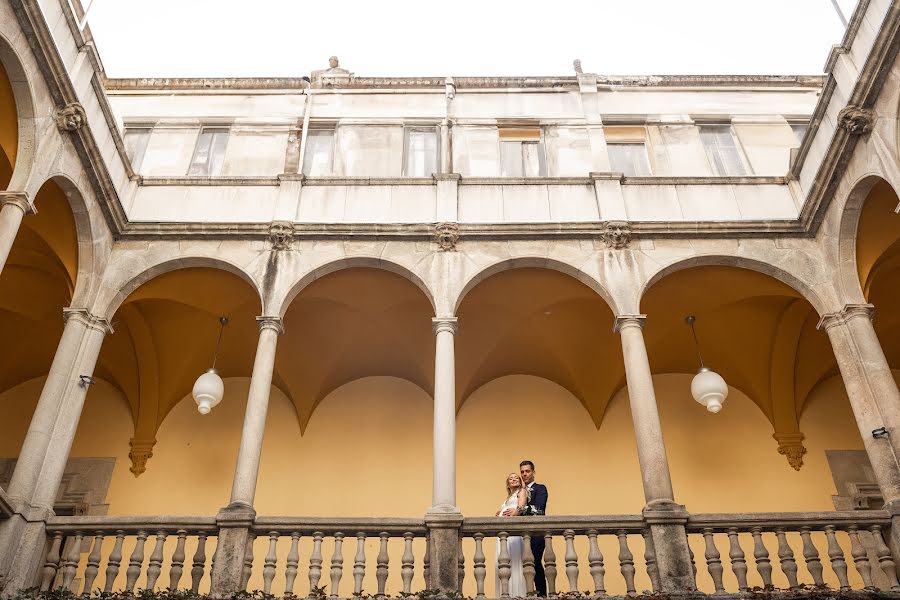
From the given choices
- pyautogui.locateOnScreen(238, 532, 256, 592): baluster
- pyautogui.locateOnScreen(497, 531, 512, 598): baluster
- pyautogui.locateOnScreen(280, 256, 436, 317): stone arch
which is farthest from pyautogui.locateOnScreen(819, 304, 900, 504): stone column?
pyautogui.locateOnScreen(238, 532, 256, 592): baluster

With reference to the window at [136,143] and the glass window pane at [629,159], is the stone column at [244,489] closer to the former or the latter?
the window at [136,143]

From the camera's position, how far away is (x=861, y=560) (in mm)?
8195

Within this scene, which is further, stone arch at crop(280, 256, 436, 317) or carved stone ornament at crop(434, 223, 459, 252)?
carved stone ornament at crop(434, 223, 459, 252)

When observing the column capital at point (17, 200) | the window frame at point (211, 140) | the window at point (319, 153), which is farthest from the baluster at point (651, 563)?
the window frame at point (211, 140)

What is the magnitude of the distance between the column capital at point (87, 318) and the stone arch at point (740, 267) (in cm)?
696

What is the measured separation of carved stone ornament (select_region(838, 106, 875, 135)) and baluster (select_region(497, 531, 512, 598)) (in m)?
6.12

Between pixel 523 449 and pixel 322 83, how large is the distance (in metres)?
7.08

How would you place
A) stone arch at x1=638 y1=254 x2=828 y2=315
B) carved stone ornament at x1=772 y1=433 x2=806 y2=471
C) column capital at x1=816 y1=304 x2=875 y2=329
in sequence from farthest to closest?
1. carved stone ornament at x1=772 y1=433 x2=806 y2=471
2. stone arch at x1=638 y1=254 x2=828 y2=315
3. column capital at x1=816 y1=304 x2=875 y2=329

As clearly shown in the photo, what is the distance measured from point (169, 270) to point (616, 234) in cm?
618

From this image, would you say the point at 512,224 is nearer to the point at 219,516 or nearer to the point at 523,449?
the point at 523,449

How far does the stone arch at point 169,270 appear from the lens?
10.6 metres

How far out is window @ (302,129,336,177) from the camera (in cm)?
1268

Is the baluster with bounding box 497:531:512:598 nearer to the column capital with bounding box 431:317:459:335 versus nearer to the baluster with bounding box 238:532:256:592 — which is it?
the baluster with bounding box 238:532:256:592

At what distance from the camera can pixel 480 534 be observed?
8555mm
